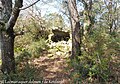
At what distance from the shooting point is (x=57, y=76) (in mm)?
6895

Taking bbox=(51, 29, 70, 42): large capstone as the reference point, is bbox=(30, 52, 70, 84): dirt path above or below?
below

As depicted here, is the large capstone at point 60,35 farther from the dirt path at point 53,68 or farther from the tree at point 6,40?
the tree at point 6,40

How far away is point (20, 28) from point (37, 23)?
1397 millimetres

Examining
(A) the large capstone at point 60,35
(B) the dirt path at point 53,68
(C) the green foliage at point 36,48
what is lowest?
(B) the dirt path at point 53,68

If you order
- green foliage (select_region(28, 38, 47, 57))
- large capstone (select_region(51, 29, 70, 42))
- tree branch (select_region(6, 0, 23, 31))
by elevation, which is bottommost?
green foliage (select_region(28, 38, 47, 57))

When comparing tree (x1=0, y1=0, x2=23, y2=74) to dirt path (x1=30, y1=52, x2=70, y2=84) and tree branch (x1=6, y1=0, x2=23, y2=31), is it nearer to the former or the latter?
tree branch (x1=6, y1=0, x2=23, y2=31)

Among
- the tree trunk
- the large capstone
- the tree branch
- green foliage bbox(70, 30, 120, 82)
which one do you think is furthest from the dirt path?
the large capstone

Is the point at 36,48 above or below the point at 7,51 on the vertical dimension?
below

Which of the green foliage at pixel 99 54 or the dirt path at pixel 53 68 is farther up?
the green foliage at pixel 99 54

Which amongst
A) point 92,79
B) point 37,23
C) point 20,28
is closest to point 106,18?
point 37,23

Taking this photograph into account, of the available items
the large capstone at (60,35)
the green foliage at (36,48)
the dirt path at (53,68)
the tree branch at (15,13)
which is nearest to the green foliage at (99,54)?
the dirt path at (53,68)

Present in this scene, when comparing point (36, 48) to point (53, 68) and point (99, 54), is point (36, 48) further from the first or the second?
point (99, 54)

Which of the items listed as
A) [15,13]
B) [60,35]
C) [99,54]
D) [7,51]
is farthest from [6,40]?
[60,35]

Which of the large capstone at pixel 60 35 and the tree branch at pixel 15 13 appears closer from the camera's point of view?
the tree branch at pixel 15 13
